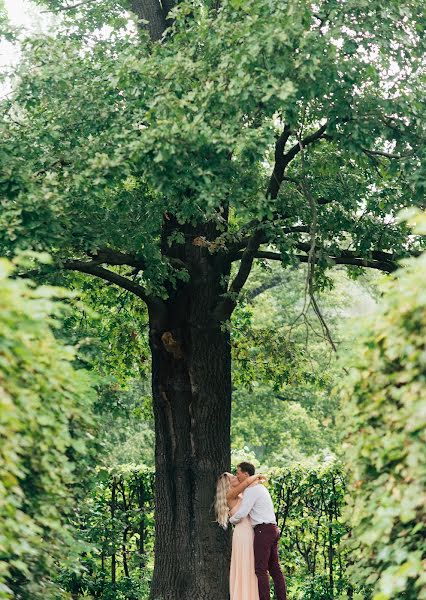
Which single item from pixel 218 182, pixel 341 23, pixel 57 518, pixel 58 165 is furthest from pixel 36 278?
pixel 341 23

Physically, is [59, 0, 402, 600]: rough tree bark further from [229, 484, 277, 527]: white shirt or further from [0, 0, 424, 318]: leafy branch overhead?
[229, 484, 277, 527]: white shirt

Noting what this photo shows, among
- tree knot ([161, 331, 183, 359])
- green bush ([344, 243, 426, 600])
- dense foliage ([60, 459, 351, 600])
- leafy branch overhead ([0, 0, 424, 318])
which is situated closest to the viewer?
green bush ([344, 243, 426, 600])

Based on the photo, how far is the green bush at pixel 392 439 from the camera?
5.09 meters

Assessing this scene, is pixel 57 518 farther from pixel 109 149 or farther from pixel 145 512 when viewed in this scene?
pixel 145 512

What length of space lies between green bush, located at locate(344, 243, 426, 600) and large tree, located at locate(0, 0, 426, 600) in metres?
3.17

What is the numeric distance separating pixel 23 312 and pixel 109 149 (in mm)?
4330

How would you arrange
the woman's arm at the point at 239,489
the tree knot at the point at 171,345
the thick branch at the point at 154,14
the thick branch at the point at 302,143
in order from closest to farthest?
1. the thick branch at the point at 302,143
2. the woman's arm at the point at 239,489
3. the tree knot at the point at 171,345
4. the thick branch at the point at 154,14

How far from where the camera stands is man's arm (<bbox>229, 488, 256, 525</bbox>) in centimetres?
1078

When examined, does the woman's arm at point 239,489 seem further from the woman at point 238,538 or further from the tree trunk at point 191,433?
the tree trunk at point 191,433

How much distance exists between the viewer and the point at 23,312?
5.22 metres

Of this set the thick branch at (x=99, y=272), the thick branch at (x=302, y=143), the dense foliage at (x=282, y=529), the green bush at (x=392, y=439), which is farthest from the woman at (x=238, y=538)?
the green bush at (x=392, y=439)

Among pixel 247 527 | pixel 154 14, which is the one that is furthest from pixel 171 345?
pixel 154 14

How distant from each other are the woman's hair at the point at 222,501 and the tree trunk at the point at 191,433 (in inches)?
4.8

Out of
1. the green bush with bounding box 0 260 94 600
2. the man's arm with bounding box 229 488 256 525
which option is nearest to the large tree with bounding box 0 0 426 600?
the man's arm with bounding box 229 488 256 525
